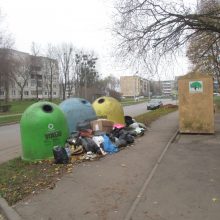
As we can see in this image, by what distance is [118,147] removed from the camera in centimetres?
1114

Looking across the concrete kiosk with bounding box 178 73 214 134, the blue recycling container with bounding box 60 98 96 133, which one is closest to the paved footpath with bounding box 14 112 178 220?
the blue recycling container with bounding box 60 98 96 133

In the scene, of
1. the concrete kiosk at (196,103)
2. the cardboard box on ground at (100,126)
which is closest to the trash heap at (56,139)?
the cardboard box on ground at (100,126)

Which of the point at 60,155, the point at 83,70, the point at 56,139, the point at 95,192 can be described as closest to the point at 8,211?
the point at 95,192

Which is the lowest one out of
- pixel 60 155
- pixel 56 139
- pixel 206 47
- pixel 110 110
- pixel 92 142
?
pixel 60 155

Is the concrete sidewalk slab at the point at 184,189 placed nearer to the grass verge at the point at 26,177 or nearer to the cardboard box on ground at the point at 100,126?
the grass verge at the point at 26,177

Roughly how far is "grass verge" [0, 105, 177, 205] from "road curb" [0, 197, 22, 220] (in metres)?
0.12

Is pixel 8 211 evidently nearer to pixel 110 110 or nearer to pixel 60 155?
pixel 60 155

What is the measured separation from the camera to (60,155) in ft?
29.8

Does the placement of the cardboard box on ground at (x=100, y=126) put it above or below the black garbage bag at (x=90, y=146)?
above

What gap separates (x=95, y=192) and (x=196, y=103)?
9348mm

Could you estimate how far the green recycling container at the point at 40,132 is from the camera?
9.62 metres

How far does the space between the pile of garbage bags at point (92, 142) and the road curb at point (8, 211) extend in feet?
10.0

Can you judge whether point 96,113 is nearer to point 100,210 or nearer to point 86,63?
point 100,210

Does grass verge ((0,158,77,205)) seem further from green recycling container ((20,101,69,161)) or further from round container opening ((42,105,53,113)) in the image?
round container opening ((42,105,53,113))
